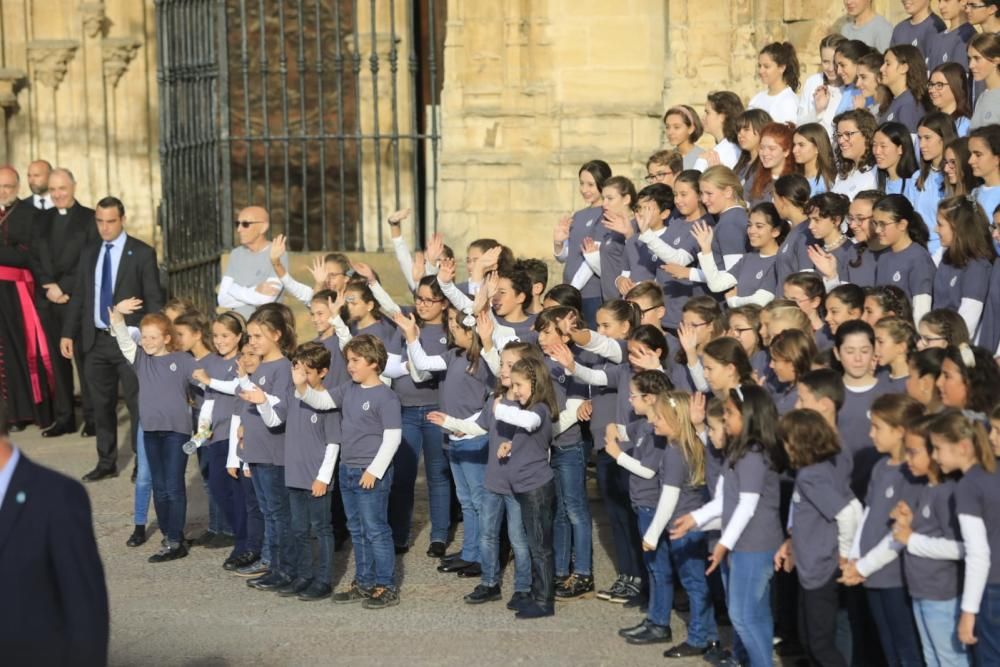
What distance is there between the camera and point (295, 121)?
15930 millimetres

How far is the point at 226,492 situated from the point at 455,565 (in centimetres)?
138

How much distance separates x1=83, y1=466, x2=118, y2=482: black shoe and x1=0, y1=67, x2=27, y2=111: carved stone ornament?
17.9 ft

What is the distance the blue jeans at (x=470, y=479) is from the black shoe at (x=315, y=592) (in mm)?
779

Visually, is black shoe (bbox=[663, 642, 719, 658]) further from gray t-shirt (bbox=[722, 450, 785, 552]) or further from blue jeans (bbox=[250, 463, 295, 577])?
blue jeans (bbox=[250, 463, 295, 577])

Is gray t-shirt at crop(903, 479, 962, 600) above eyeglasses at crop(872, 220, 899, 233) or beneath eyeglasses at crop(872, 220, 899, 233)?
beneath

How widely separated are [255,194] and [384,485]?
759 cm

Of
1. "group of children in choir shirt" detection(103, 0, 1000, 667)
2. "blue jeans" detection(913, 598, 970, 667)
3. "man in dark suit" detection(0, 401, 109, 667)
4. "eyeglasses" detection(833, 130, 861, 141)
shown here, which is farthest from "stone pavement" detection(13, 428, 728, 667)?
"man in dark suit" detection(0, 401, 109, 667)

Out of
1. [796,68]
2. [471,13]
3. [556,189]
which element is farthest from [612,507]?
[471,13]

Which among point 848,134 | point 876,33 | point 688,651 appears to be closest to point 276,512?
point 688,651

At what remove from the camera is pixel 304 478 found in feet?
29.9

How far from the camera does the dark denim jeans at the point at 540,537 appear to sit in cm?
874

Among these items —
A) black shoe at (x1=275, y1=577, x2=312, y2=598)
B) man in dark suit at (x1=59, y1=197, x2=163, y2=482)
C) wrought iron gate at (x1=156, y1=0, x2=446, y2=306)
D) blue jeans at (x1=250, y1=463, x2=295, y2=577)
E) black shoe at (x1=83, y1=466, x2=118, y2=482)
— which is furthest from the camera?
wrought iron gate at (x1=156, y1=0, x2=446, y2=306)

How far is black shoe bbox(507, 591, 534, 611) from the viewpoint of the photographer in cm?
878

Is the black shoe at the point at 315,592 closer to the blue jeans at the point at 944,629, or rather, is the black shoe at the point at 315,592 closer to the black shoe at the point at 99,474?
the black shoe at the point at 99,474
